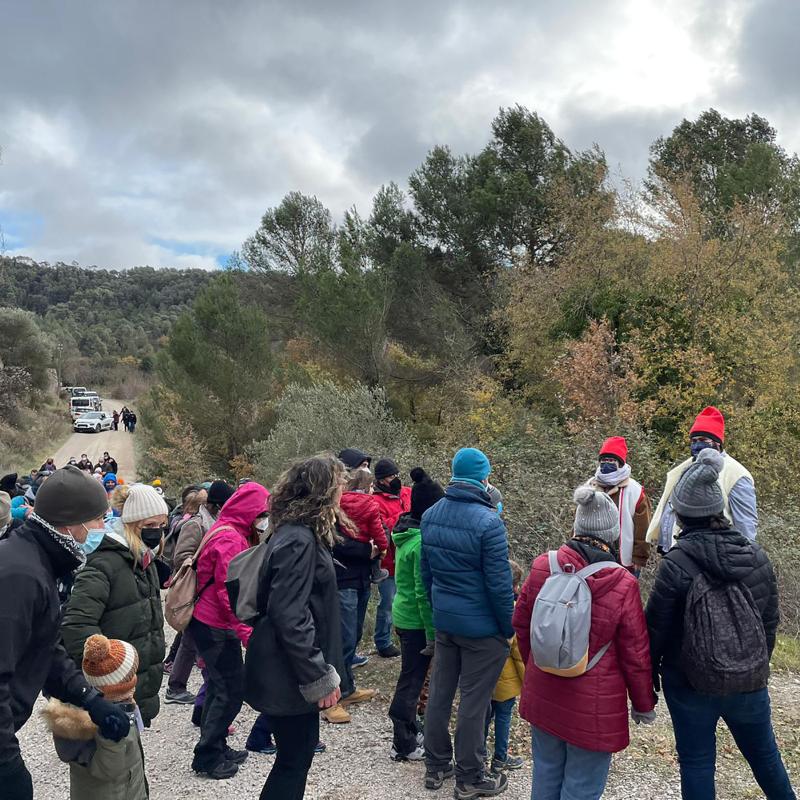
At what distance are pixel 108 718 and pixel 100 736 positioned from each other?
245mm

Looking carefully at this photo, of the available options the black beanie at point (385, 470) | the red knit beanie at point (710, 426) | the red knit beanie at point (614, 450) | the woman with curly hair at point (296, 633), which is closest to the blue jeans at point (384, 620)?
the black beanie at point (385, 470)

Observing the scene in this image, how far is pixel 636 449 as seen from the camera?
1038 cm

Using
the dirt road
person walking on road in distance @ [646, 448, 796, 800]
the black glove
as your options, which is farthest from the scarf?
the dirt road

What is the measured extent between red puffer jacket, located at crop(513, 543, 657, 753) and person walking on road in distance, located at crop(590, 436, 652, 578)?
214cm

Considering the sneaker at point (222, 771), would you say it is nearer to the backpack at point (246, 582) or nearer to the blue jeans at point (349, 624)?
the blue jeans at point (349, 624)

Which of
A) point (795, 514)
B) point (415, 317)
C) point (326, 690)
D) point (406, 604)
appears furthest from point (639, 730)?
point (415, 317)

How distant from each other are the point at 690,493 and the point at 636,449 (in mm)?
7627

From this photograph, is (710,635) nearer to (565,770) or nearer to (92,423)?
(565,770)

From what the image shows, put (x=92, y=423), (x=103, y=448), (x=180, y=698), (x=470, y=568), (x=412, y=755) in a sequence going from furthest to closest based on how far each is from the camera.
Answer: (x=92, y=423), (x=103, y=448), (x=180, y=698), (x=412, y=755), (x=470, y=568)

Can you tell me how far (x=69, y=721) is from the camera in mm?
2818

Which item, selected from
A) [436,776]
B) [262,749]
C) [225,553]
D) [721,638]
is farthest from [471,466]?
[262,749]

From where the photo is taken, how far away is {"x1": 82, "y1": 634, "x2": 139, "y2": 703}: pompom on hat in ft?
9.38

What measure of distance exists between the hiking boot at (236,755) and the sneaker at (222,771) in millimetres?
37

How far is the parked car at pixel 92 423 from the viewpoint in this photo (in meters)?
44.0
